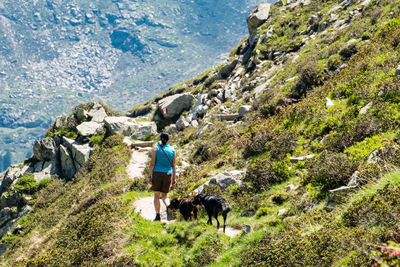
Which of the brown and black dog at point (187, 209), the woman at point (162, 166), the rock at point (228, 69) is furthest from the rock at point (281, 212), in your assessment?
the rock at point (228, 69)

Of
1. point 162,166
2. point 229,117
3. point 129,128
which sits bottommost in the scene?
point 129,128

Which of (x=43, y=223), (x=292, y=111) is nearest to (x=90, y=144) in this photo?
(x=43, y=223)

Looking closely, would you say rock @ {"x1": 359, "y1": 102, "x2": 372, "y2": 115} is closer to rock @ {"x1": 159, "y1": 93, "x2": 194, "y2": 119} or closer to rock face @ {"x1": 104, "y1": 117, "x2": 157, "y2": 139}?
rock face @ {"x1": 104, "y1": 117, "x2": 157, "y2": 139}

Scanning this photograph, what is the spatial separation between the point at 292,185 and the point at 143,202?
6.97 meters

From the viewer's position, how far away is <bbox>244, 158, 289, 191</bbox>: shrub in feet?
31.0

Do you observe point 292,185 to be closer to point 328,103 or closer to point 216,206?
point 216,206

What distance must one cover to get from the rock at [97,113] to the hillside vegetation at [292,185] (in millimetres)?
13279

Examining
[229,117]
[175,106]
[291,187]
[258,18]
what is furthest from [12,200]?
[258,18]

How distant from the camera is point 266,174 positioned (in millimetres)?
9656

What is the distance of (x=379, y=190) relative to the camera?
17.0 feet

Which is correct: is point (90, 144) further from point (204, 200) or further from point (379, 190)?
point (379, 190)

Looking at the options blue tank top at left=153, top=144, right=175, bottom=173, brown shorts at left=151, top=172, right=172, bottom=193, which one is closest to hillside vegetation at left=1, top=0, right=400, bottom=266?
brown shorts at left=151, top=172, right=172, bottom=193

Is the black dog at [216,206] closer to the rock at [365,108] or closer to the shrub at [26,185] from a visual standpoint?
the rock at [365,108]

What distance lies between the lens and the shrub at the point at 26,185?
87.7 ft
